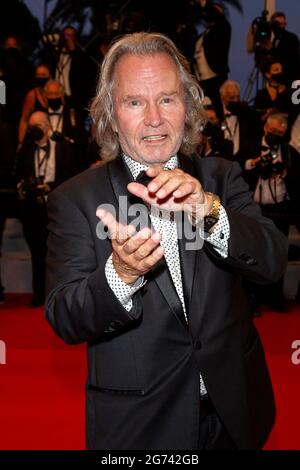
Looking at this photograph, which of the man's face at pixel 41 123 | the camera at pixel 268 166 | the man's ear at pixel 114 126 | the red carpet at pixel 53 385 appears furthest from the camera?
the man's face at pixel 41 123

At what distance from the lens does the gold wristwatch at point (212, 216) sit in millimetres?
1450

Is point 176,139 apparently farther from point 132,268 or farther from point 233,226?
point 132,268

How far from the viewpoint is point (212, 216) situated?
1.45m

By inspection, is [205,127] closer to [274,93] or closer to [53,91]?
[274,93]

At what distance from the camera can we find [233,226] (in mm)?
1498

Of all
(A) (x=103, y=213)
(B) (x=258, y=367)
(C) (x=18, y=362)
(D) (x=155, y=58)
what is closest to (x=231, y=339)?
(B) (x=258, y=367)

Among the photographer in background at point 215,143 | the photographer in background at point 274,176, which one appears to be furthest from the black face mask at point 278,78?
the photographer in background at point 215,143

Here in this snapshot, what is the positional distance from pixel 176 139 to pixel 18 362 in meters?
2.66

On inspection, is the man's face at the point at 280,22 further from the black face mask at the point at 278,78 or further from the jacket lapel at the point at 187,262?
the jacket lapel at the point at 187,262

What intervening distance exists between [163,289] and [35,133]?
148 inches

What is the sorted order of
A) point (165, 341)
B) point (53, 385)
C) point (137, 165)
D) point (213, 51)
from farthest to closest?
point (213, 51)
point (53, 385)
point (137, 165)
point (165, 341)

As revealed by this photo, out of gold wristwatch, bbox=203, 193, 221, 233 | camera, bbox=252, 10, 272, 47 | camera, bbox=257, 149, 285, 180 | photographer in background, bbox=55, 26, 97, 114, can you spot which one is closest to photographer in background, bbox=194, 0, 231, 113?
camera, bbox=252, 10, 272, 47

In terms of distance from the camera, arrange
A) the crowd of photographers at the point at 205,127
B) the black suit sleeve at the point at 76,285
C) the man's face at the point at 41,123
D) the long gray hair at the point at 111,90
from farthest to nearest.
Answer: the man's face at the point at 41,123 → the crowd of photographers at the point at 205,127 → the long gray hair at the point at 111,90 → the black suit sleeve at the point at 76,285

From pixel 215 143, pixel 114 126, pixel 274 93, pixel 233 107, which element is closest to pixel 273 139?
pixel 215 143
